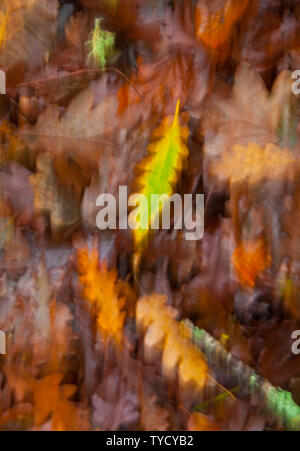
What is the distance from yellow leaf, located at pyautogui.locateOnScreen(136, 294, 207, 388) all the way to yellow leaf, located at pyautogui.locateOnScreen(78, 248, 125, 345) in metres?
0.02

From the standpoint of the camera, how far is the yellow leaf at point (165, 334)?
43 cm

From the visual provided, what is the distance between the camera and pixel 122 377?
437 millimetres

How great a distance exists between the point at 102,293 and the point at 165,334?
0.07 meters

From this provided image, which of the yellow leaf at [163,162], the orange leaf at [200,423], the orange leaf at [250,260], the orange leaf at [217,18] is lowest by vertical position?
the orange leaf at [200,423]

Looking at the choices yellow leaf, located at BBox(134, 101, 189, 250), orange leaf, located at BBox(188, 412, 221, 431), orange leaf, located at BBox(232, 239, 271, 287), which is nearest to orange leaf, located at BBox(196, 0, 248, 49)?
yellow leaf, located at BBox(134, 101, 189, 250)

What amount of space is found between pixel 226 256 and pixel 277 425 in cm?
16

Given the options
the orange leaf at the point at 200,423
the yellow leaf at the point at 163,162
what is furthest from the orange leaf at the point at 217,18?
the orange leaf at the point at 200,423

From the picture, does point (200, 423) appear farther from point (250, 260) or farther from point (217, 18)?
point (217, 18)

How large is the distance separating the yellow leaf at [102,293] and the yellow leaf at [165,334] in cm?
2

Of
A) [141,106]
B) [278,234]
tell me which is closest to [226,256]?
[278,234]

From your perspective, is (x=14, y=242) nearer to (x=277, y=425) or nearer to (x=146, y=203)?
(x=146, y=203)

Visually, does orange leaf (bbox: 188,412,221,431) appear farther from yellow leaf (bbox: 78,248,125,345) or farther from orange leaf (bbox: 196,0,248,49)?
orange leaf (bbox: 196,0,248,49)

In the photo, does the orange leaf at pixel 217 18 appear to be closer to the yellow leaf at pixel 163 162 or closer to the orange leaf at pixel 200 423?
the yellow leaf at pixel 163 162

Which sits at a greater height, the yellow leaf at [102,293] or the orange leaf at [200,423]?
the yellow leaf at [102,293]
